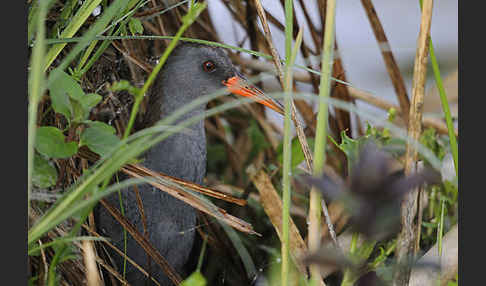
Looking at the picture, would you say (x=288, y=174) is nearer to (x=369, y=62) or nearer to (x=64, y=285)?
(x=64, y=285)

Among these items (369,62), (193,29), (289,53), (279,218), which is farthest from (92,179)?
(369,62)

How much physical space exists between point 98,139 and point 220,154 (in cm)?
151

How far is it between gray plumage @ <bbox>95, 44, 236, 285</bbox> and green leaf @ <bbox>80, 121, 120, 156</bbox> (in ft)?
1.81

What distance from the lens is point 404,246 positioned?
924mm

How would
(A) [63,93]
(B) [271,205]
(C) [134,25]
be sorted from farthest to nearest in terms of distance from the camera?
(B) [271,205]
(C) [134,25]
(A) [63,93]

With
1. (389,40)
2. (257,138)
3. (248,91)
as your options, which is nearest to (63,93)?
(248,91)

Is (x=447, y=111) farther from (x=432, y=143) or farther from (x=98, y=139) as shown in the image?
(x=432, y=143)

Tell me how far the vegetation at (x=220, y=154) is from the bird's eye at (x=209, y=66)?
0.17 m

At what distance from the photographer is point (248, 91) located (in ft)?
5.20

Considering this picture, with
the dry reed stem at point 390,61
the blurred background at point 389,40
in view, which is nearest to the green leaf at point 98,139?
the dry reed stem at point 390,61

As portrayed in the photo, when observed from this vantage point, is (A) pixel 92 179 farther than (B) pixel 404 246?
No

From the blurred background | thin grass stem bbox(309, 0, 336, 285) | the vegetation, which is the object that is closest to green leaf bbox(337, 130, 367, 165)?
the vegetation

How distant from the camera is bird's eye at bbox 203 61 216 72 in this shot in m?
1.68

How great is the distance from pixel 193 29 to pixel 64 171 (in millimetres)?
958
